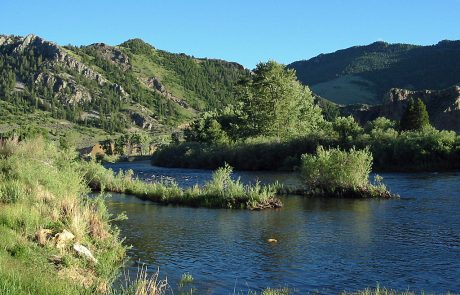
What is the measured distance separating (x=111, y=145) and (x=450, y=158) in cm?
13042

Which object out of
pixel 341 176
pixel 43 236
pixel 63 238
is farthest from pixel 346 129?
pixel 43 236

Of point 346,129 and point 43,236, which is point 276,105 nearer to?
point 346,129

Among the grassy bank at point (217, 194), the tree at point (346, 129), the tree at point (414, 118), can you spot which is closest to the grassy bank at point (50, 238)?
the grassy bank at point (217, 194)

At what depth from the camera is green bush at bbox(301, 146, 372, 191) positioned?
33.8m

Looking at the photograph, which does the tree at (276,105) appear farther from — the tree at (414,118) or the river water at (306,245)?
the river water at (306,245)

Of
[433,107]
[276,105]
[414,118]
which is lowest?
[414,118]

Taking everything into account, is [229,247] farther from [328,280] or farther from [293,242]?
[328,280]

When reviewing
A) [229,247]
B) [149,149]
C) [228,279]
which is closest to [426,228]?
[229,247]

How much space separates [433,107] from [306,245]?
115 m

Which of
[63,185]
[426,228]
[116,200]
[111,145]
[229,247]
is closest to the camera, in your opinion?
[229,247]

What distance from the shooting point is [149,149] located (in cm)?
17425

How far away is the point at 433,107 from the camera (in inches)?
4882

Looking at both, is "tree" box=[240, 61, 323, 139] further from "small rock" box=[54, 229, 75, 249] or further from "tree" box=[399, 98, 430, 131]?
"small rock" box=[54, 229, 75, 249]

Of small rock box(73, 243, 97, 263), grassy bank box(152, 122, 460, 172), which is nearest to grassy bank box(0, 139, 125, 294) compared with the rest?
small rock box(73, 243, 97, 263)
